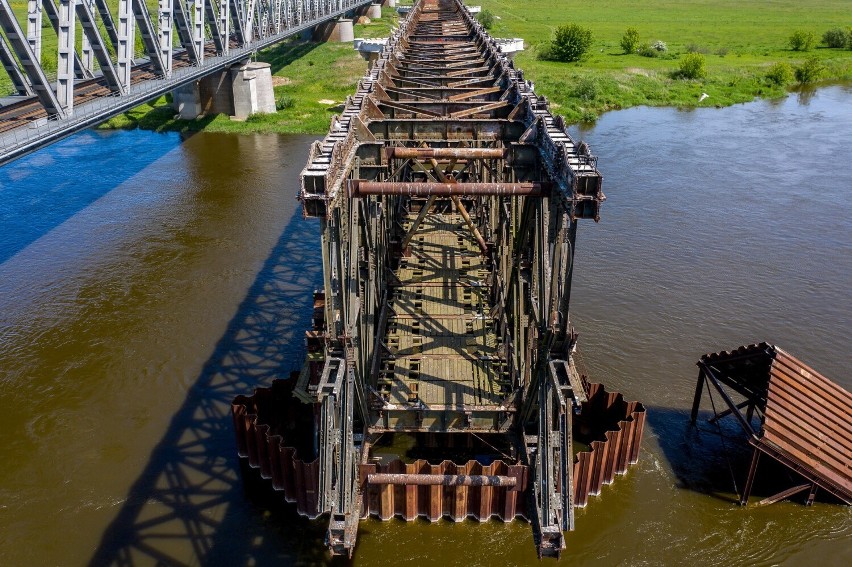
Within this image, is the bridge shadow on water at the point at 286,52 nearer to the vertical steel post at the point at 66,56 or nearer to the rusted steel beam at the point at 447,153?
the vertical steel post at the point at 66,56

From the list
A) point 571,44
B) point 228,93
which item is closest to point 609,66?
point 571,44

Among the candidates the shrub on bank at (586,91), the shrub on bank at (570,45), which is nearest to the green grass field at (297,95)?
the shrub on bank at (586,91)

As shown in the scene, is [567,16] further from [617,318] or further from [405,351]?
[405,351]

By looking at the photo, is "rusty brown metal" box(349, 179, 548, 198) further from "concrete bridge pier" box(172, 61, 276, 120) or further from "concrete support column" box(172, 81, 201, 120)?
"concrete support column" box(172, 81, 201, 120)

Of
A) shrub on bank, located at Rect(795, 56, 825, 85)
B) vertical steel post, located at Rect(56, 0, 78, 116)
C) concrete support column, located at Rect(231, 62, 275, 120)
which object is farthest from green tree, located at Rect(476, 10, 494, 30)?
vertical steel post, located at Rect(56, 0, 78, 116)

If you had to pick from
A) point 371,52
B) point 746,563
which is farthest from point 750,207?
point 371,52

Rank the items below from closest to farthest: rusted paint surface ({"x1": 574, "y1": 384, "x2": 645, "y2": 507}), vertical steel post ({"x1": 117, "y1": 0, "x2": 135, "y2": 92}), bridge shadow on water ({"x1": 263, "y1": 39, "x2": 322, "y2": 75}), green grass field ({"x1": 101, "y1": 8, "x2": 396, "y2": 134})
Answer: rusted paint surface ({"x1": 574, "y1": 384, "x2": 645, "y2": 507}), vertical steel post ({"x1": 117, "y1": 0, "x2": 135, "y2": 92}), green grass field ({"x1": 101, "y1": 8, "x2": 396, "y2": 134}), bridge shadow on water ({"x1": 263, "y1": 39, "x2": 322, "y2": 75})
